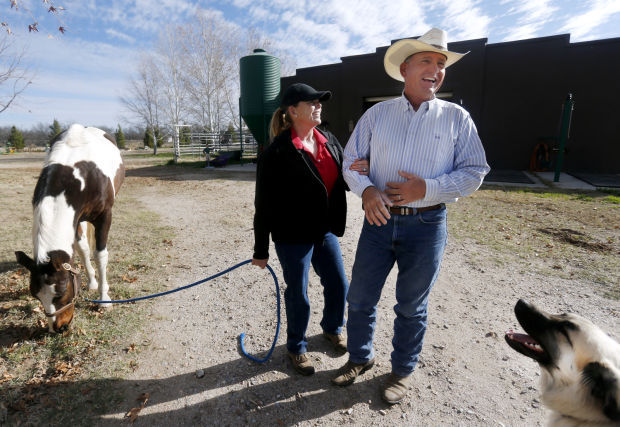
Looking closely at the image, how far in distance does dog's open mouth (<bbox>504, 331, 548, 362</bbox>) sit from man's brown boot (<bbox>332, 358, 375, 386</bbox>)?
1068 mm

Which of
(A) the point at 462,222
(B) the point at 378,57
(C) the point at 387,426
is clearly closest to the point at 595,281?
(A) the point at 462,222

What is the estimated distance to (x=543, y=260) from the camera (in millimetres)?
4621

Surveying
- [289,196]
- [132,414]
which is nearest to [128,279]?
[132,414]

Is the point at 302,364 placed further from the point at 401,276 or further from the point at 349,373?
the point at 401,276

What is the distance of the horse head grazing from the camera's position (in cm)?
270

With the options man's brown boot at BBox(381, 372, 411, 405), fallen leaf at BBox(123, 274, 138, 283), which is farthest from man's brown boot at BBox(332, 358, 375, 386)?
fallen leaf at BBox(123, 274, 138, 283)

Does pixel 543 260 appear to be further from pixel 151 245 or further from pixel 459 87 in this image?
pixel 459 87

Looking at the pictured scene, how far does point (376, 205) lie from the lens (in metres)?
1.92

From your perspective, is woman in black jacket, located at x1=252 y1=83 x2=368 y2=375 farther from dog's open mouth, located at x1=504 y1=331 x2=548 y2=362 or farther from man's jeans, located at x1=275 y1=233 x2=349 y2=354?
dog's open mouth, located at x1=504 y1=331 x2=548 y2=362

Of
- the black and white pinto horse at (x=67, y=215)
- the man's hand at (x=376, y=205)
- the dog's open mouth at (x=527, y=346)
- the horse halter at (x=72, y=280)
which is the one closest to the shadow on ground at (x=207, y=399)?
the horse halter at (x=72, y=280)

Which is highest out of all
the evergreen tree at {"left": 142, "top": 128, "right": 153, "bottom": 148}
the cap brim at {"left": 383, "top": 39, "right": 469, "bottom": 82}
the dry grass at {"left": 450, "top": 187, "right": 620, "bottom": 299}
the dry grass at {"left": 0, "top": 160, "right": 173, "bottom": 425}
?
the evergreen tree at {"left": 142, "top": 128, "right": 153, "bottom": 148}

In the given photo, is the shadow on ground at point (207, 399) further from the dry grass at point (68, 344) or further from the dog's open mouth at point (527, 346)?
the dog's open mouth at point (527, 346)

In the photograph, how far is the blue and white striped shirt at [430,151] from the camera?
1865mm

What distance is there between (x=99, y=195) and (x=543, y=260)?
19.3ft
